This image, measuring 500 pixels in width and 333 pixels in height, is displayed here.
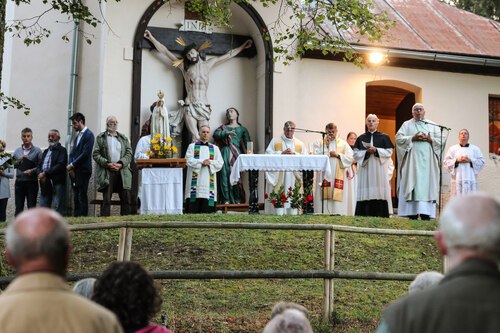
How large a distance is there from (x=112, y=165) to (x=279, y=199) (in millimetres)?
3028

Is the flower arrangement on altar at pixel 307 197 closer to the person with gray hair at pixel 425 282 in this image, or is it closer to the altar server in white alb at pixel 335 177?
the altar server in white alb at pixel 335 177

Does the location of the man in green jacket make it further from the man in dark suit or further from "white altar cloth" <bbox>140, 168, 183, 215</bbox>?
"white altar cloth" <bbox>140, 168, 183, 215</bbox>

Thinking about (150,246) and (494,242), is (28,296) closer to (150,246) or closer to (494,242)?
(494,242)

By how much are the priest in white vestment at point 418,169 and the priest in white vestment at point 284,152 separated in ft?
6.52

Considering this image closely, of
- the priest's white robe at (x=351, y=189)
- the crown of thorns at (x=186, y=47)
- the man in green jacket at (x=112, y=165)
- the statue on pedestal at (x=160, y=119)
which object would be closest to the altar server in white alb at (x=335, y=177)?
the priest's white robe at (x=351, y=189)

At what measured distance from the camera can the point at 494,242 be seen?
3.05m

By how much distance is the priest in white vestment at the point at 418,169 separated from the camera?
15656 mm

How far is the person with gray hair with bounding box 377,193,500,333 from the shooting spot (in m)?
2.99

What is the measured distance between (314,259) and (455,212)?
936 centimetres

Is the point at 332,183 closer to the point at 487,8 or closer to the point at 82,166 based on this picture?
the point at 82,166

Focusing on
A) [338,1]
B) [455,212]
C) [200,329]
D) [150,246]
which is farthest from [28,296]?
[338,1]

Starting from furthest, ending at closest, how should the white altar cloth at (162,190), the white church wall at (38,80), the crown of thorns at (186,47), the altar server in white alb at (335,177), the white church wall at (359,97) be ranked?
the white church wall at (359,97) < the white church wall at (38,80) < the crown of thorns at (186,47) < the altar server in white alb at (335,177) < the white altar cloth at (162,190)

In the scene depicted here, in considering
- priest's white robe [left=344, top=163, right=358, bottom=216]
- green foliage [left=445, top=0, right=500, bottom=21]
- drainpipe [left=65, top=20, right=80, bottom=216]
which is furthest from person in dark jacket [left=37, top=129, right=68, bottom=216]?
green foliage [left=445, top=0, right=500, bottom=21]

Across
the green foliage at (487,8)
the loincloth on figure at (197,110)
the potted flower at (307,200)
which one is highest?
the green foliage at (487,8)
